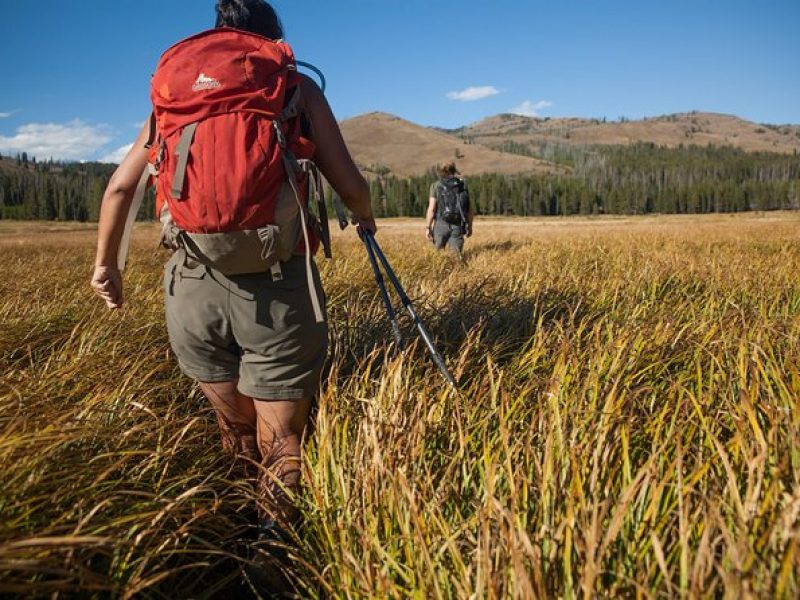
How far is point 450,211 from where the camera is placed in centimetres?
971

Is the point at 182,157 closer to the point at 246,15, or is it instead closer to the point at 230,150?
the point at 230,150

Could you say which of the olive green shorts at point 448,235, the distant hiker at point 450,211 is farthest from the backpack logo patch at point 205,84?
the olive green shorts at point 448,235

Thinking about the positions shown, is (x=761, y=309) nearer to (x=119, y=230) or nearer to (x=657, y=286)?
(x=657, y=286)

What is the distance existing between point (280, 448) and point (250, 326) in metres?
0.57

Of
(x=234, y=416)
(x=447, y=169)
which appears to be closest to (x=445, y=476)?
(x=234, y=416)

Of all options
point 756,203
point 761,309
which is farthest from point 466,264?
point 756,203

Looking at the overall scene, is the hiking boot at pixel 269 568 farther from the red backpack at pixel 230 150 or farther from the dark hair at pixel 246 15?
the dark hair at pixel 246 15

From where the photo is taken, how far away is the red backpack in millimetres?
1830

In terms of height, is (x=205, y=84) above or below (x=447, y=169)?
below

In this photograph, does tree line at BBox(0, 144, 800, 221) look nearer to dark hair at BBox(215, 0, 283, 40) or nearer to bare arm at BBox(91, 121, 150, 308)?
dark hair at BBox(215, 0, 283, 40)

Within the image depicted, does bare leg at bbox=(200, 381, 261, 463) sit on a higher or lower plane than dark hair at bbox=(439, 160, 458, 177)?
lower

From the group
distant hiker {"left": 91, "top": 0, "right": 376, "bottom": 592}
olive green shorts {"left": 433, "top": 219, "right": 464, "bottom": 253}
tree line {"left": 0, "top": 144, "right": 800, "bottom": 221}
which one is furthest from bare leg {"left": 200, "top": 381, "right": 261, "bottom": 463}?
tree line {"left": 0, "top": 144, "right": 800, "bottom": 221}

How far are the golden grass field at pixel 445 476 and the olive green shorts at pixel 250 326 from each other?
29 centimetres

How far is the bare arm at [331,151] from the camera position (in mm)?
2143
